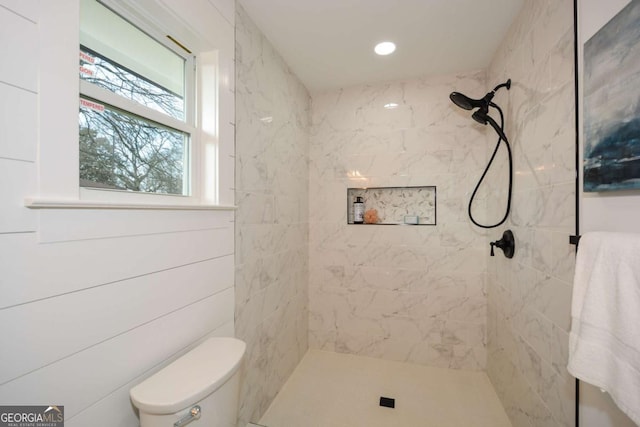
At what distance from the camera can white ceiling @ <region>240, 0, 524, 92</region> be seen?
1.49 meters

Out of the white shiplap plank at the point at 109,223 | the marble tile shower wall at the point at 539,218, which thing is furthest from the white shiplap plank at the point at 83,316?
the marble tile shower wall at the point at 539,218

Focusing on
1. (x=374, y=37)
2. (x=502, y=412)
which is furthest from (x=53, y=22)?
(x=502, y=412)

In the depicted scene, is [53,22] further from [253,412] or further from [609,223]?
[253,412]

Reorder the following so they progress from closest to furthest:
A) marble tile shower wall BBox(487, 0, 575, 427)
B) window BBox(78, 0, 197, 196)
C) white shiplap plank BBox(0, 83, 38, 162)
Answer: white shiplap plank BBox(0, 83, 38, 162), window BBox(78, 0, 197, 196), marble tile shower wall BBox(487, 0, 575, 427)

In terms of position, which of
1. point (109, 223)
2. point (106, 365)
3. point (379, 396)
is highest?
point (109, 223)

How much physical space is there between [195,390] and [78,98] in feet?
3.23

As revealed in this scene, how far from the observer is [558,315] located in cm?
115

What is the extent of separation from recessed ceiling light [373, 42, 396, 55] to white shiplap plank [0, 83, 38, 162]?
1.88 metres

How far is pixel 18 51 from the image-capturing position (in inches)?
25.4

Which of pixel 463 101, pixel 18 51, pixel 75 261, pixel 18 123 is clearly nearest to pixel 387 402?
pixel 75 261

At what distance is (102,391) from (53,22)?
1.10 meters

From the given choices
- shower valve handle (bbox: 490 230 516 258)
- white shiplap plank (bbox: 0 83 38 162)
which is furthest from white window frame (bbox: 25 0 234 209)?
shower valve handle (bbox: 490 230 516 258)

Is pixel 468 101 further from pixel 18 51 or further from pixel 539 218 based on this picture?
pixel 18 51

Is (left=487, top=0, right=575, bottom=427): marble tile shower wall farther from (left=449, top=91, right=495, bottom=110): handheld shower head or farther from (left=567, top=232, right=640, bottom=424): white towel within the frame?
(left=567, top=232, right=640, bottom=424): white towel
